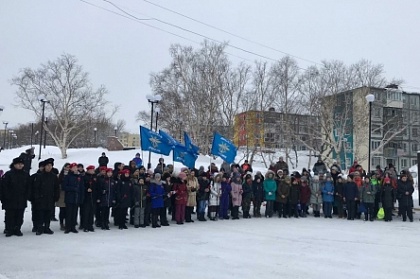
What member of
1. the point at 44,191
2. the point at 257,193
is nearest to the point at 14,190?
the point at 44,191

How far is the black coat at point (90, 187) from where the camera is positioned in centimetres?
1117

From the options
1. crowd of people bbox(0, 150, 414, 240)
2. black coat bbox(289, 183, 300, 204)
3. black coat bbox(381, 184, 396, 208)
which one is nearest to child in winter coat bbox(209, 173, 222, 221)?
crowd of people bbox(0, 150, 414, 240)

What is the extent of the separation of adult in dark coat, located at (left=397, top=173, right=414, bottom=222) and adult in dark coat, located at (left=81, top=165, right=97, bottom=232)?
35.2 ft

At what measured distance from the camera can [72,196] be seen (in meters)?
10.8

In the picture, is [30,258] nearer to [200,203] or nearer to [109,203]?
[109,203]

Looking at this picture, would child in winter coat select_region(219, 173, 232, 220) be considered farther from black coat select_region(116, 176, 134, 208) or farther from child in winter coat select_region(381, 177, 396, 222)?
child in winter coat select_region(381, 177, 396, 222)

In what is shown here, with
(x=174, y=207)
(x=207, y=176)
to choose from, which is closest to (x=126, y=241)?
(x=174, y=207)

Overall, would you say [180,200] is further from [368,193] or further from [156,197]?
[368,193]

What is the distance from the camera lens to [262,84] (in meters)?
43.2

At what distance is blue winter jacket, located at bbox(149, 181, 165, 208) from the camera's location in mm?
12280

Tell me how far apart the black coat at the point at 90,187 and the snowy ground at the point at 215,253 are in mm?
889

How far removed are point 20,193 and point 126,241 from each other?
2.81m

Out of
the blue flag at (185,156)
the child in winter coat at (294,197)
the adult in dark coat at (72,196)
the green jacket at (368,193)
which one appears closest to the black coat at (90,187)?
the adult in dark coat at (72,196)

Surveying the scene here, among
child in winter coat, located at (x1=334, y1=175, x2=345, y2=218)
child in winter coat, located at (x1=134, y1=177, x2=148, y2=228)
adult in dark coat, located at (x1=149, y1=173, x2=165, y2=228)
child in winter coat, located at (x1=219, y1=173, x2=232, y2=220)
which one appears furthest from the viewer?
child in winter coat, located at (x1=334, y1=175, x2=345, y2=218)
